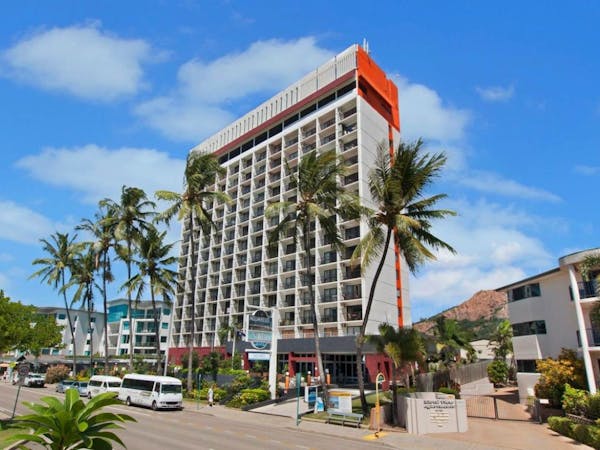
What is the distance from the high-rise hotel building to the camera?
5709 centimetres

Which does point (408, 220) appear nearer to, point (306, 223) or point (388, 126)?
point (306, 223)

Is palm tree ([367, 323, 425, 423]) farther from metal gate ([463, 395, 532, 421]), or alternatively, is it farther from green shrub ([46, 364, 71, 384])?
green shrub ([46, 364, 71, 384])

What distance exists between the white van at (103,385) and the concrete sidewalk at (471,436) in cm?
1457

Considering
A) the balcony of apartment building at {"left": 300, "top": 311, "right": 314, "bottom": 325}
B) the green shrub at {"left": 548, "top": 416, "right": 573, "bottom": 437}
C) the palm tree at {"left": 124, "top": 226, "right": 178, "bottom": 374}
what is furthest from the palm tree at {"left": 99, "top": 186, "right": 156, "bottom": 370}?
the green shrub at {"left": 548, "top": 416, "right": 573, "bottom": 437}

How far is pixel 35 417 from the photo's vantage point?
6715 mm

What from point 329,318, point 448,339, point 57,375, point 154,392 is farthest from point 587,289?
point 57,375

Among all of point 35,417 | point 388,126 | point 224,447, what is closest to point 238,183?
point 388,126

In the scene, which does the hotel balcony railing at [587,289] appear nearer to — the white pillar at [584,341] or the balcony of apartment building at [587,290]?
the balcony of apartment building at [587,290]

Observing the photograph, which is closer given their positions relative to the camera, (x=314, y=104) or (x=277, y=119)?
(x=314, y=104)

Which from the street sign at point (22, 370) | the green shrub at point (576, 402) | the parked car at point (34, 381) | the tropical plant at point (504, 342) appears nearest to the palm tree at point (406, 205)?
the green shrub at point (576, 402)

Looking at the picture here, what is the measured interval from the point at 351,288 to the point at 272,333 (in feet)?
76.5

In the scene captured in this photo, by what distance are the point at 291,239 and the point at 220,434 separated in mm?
45250

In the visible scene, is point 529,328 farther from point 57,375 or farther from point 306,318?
point 57,375

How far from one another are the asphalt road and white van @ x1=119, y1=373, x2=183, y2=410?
110 cm
